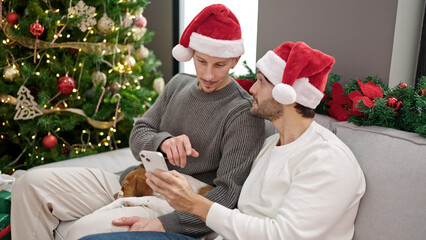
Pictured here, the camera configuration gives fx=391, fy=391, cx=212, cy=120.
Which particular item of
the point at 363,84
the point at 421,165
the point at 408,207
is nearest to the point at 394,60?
the point at 363,84

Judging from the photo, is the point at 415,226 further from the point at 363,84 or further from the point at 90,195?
the point at 90,195

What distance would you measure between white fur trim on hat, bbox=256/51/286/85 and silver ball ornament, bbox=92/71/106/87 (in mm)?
1701

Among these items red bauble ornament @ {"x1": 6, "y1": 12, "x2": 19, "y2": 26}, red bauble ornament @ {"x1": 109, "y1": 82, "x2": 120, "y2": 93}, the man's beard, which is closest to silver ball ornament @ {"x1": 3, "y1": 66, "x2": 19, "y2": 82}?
red bauble ornament @ {"x1": 6, "y1": 12, "x2": 19, "y2": 26}

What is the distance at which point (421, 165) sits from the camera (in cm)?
121

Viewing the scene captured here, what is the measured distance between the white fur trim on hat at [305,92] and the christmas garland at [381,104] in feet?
0.76

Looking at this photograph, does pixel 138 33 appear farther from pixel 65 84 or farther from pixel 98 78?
pixel 65 84

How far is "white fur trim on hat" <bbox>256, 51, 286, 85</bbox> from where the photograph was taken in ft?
4.42

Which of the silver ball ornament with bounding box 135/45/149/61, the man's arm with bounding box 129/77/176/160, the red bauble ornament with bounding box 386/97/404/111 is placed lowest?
the man's arm with bounding box 129/77/176/160

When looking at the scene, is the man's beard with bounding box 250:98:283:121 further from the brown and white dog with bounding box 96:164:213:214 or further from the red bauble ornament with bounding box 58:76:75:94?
the red bauble ornament with bounding box 58:76:75:94

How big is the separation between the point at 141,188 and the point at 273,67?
31.6 inches

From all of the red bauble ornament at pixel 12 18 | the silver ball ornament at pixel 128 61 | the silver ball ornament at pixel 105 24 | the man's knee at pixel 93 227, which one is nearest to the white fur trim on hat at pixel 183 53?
the man's knee at pixel 93 227

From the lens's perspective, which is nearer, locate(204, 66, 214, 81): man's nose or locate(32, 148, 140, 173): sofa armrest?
locate(204, 66, 214, 81): man's nose

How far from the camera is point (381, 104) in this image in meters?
1.39

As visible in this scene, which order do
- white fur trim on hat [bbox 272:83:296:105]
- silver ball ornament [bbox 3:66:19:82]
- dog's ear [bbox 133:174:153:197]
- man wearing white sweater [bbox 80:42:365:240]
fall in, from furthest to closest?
silver ball ornament [bbox 3:66:19:82] < dog's ear [bbox 133:174:153:197] < white fur trim on hat [bbox 272:83:296:105] < man wearing white sweater [bbox 80:42:365:240]
